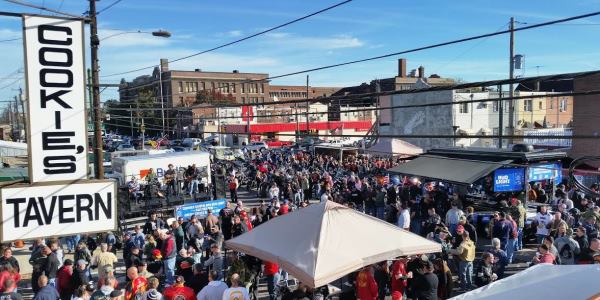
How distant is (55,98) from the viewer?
5.51 meters

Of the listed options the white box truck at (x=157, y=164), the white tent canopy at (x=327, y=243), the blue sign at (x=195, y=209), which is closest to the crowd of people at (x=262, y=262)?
the white tent canopy at (x=327, y=243)

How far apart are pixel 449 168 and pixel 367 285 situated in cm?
969

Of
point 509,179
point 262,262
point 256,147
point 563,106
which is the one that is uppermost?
point 563,106

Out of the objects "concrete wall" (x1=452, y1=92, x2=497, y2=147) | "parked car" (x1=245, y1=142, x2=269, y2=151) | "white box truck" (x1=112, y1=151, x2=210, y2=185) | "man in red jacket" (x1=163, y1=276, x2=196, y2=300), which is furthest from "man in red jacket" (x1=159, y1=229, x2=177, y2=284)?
"concrete wall" (x1=452, y1=92, x2=497, y2=147)

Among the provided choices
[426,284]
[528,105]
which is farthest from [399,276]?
[528,105]

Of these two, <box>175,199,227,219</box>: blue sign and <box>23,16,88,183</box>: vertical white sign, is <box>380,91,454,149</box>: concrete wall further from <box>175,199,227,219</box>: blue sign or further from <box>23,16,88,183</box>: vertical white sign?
<box>23,16,88,183</box>: vertical white sign

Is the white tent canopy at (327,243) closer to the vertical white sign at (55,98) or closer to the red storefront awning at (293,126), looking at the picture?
the vertical white sign at (55,98)

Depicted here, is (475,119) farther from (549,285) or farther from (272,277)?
(549,285)

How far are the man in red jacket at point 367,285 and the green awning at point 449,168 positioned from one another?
777 centimetres

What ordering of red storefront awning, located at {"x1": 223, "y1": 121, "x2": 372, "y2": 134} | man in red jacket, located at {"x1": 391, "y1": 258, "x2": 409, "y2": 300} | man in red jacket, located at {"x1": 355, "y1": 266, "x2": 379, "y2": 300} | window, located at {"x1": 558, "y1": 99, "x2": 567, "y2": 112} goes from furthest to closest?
red storefront awning, located at {"x1": 223, "y1": 121, "x2": 372, "y2": 134}, window, located at {"x1": 558, "y1": 99, "x2": 567, "y2": 112}, man in red jacket, located at {"x1": 391, "y1": 258, "x2": 409, "y2": 300}, man in red jacket, located at {"x1": 355, "y1": 266, "x2": 379, "y2": 300}

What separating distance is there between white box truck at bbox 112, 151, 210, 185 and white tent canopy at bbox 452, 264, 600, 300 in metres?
17.9

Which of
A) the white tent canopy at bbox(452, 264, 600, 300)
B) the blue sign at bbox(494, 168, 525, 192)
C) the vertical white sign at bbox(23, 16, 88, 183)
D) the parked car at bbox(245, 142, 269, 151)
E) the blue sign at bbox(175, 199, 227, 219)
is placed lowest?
the blue sign at bbox(175, 199, 227, 219)

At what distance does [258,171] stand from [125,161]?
6769 mm

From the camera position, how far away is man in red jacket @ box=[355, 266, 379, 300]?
8080 millimetres
